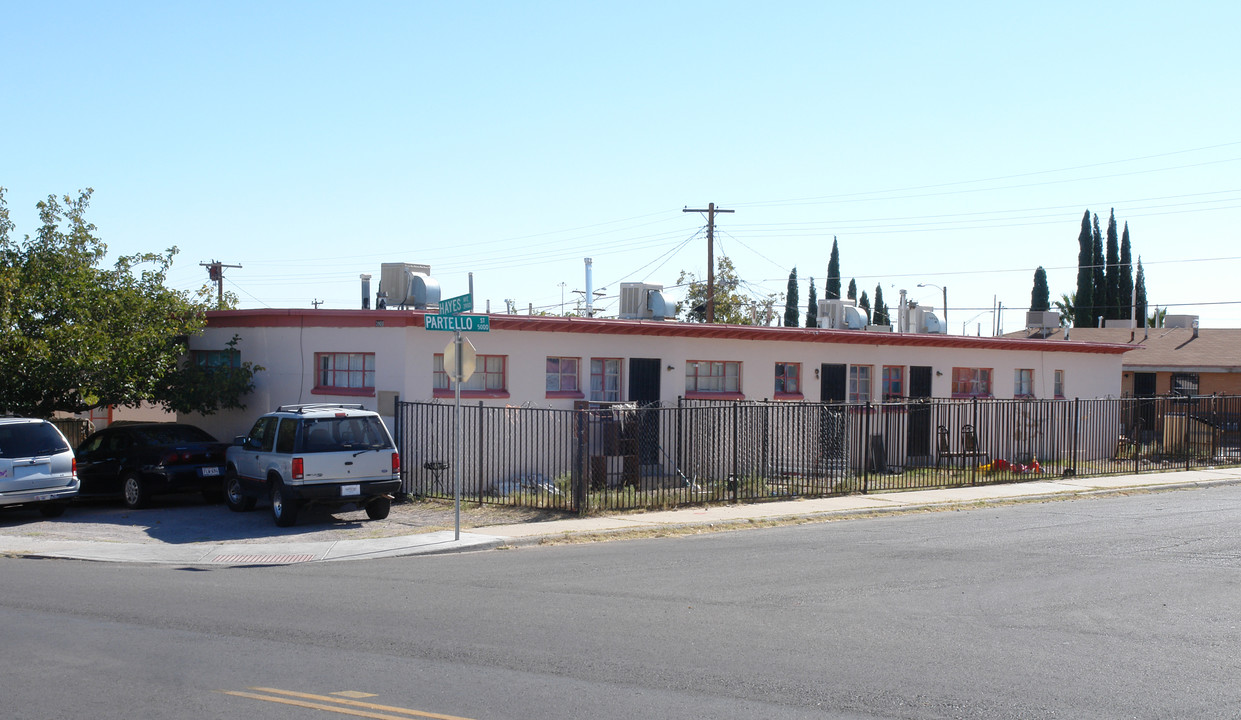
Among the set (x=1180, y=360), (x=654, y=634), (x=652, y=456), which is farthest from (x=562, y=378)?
(x=1180, y=360)

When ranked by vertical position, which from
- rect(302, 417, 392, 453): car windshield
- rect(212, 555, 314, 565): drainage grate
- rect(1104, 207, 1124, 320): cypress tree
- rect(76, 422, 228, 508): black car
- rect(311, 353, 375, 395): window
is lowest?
rect(212, 555, 314, 565): drainage grate

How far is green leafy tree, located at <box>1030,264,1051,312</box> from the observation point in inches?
2453

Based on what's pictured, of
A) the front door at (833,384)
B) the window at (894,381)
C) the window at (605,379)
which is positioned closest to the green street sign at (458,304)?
the window at (605,379)

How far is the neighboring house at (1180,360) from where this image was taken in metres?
37.8

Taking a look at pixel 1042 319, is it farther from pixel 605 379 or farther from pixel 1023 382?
pixel 605 379

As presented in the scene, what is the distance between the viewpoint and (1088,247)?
6106cm

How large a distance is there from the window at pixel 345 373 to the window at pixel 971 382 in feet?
54.4

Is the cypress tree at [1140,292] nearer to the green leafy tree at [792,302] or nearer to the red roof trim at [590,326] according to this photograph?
the green leafy tree at [792,302]

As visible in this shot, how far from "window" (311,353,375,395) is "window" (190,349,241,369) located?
2018 mm

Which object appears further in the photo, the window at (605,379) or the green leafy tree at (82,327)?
the window at (605,379)

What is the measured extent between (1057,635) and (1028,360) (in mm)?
23642

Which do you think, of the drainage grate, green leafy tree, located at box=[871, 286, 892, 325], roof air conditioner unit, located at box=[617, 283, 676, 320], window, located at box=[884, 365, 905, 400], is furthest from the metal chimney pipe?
green leafy tree, located at box=[871, 286, 892, 325]

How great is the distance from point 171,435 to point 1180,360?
34.5 meters

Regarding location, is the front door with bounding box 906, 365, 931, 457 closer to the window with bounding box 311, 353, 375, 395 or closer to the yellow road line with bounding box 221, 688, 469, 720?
the window with bounding box 311, 353, 375, 395
